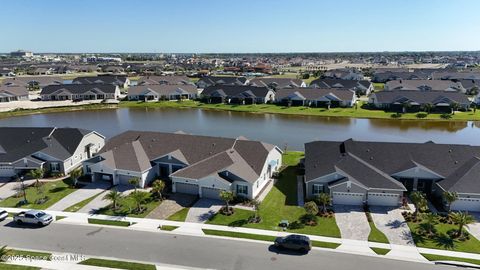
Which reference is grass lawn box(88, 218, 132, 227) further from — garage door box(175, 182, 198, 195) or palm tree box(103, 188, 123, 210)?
garage door box(175, 182, 198, 195)

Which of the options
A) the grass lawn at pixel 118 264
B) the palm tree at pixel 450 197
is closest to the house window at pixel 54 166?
the grass lawn at pixel 118 264

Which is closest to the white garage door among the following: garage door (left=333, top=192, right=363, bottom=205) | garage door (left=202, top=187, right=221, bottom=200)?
garage door (left=333, top=192, right=363, bottom=205)

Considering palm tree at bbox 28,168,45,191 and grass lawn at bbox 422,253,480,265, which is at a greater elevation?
palm tree at bbox 28,168,45,191

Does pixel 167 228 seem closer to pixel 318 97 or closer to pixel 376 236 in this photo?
pixel 376 236

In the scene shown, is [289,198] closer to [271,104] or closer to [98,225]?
[98,225]

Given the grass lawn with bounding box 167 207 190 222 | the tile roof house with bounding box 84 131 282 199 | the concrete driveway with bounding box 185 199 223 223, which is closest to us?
the grass lawn with bounding box 167 207 190 222

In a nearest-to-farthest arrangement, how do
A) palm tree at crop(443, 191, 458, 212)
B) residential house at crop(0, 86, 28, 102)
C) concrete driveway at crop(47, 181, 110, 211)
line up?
palm tree at crop(443, 191, 458, 212) → concrete driveway at crop(47, 181, 110, 211) → residential house at crop(0, 86, 28, 102)

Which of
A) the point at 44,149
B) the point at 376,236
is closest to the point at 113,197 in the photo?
the point at 44,149
